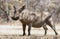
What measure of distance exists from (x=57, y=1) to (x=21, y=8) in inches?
947

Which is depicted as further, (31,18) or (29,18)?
(31,18)

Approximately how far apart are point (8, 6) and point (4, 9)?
0.89m

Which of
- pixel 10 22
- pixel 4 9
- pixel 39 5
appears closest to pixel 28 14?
pixel 10 22

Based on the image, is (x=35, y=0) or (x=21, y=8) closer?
(x=21, y=8)

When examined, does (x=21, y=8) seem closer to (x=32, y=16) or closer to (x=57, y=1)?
(x=32, y=16)

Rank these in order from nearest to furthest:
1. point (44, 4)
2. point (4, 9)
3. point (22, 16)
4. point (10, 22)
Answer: point (22, 16), point (10, 22), point (4, 9), point (44, 4)

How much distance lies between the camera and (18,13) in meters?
15.6

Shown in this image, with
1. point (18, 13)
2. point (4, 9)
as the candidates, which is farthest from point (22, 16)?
point (4, 9)

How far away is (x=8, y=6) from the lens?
3578 cm

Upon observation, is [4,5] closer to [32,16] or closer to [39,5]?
[39,5]

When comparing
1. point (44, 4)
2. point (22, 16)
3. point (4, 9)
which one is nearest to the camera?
point (22, 16)

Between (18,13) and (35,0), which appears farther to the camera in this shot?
(35,0)

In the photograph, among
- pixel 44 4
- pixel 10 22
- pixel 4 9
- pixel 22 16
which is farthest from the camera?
pixel 44 4

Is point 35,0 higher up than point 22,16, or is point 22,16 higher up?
point 22,16
